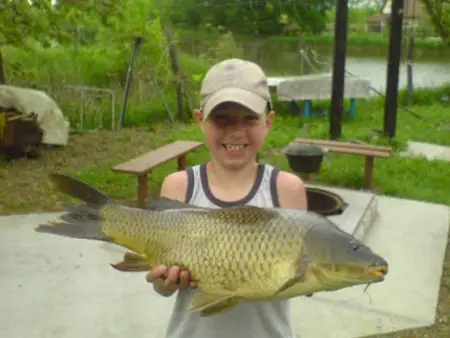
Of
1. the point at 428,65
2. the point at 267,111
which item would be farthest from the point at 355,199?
the point at 428,65

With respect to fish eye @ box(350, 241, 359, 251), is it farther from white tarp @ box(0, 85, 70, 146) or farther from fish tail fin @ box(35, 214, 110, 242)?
white tarp @ box(0, 85, 70, 146)

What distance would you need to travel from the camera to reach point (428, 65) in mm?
Answer: 26016

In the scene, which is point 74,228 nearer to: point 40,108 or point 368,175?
point 368,175

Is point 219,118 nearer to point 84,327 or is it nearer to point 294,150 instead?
point 84,327

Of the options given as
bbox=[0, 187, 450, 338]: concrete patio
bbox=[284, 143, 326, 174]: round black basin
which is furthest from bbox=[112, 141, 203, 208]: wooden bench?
bbox=[284, 143, 326, 174]: round black basin

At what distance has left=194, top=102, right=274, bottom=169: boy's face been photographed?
1.87 metres

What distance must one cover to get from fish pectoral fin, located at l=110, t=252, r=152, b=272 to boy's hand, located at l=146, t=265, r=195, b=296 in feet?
0.23

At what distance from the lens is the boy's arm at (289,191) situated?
195 cm

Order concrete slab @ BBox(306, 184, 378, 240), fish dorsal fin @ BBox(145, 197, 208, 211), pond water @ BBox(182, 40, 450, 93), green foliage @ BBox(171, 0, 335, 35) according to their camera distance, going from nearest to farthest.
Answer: fish dorsal fin @ BBox(145, 197, 208, 211) → concrete slab @ BBox(306, 184, 378, 240) → pond water @ BBox(182, 40, 450, 93) → green foliage @ BBox(171, 0, 335, 35)

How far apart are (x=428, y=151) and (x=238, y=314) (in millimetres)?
7751

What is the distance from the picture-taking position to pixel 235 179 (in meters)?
1.94

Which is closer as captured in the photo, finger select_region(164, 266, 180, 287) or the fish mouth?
the fish mouth

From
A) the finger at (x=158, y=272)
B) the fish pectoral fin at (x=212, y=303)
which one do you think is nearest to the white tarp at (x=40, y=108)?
the finger at (x=158, y=272)

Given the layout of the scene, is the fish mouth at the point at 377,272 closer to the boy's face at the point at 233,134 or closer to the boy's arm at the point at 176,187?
the boy's face at the point at 233,134
